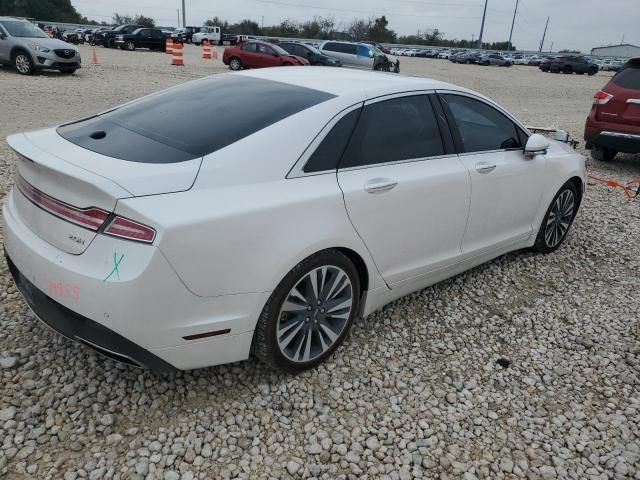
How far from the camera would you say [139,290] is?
211 cm

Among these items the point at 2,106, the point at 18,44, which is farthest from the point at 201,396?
the point at 18,44

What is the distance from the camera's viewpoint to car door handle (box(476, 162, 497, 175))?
3568mm

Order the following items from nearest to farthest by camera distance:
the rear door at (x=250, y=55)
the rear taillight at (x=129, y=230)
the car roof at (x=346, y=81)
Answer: the rear taillight at (x=129, y=230), the car roof at (x=346, y=81), the rear door at (x=250, y=55)

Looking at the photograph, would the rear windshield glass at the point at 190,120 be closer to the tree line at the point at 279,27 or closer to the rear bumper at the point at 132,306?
the rear bumper at the point at 132,306

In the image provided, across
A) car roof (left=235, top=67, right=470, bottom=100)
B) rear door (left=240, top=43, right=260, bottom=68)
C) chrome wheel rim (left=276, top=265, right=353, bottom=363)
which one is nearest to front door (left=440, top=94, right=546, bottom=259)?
car roof (left=235, top=67, right=470, bottom=100)

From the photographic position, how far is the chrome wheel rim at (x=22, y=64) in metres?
14.3

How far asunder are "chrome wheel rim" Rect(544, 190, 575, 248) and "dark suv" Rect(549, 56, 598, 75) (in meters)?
44.1

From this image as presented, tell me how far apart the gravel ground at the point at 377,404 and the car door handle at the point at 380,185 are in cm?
102

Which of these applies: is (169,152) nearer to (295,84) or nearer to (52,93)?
(295,84)

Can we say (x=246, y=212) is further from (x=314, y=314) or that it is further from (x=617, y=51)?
(x=617, y=51)

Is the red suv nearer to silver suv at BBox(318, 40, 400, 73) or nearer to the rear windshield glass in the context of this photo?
the rear windshield glass

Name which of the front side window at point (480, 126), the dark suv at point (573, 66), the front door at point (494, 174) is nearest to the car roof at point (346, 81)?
the front side window at point (480, 126)

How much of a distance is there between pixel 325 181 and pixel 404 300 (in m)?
1.52

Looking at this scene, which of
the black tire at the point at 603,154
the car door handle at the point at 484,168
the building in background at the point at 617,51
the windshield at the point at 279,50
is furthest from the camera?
the building in background at the point at 617,51
